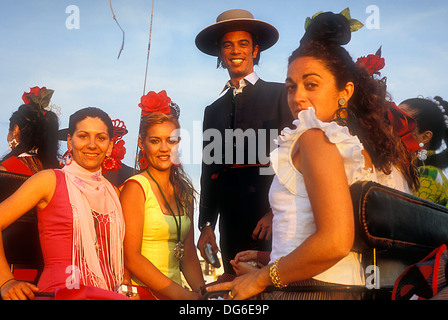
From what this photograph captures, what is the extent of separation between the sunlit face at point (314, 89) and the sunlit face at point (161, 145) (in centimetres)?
177

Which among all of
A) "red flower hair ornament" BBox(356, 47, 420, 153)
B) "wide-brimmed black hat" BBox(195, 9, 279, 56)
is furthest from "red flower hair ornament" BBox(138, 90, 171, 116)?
"red flower hair ornament" BBox(356, 47, 420, 153)

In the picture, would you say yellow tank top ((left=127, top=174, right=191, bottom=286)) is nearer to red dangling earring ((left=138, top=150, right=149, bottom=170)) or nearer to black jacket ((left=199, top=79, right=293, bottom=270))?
red dangling earring ((left=138, top=150, right=149, bottom=170))

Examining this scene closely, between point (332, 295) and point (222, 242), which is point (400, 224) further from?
point (222, 242)

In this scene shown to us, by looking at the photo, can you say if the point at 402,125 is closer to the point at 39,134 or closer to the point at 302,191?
the point at 302,191

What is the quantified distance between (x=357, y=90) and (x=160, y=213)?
74.1 inches

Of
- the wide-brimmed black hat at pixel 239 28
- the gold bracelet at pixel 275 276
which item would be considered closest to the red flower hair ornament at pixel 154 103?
the wide-brimmed black hat at pixel 239 28

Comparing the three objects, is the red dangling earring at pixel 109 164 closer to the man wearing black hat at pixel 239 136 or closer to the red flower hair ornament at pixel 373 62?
the man wearing black hat at pixel 239 136

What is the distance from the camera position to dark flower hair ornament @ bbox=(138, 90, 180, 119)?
3.79 metres

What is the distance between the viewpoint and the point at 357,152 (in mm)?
1757

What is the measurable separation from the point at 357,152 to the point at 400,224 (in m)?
0.32

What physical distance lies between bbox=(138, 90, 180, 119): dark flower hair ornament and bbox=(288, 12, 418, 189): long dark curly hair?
1785 mm

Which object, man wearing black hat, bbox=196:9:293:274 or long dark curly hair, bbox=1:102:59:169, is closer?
man wearing black hat, bbox=196:9:293:274

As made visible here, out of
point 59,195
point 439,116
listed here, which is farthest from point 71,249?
point 439,116
